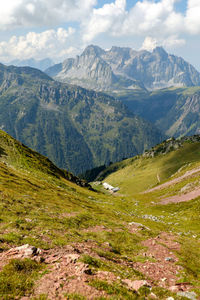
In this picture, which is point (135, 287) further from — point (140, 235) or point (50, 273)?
point (140, 235)

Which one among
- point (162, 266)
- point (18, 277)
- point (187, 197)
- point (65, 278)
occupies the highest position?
point (18, 277)

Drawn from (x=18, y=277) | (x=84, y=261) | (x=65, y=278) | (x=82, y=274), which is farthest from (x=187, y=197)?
(x=18, y=277)

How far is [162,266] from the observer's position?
18375 mm

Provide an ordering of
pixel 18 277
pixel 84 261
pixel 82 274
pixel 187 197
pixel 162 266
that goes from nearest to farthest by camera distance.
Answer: pixel 18 277 < pixel 82 274 < pixel 84 261 < pixel 162 266 < pixel 187 197

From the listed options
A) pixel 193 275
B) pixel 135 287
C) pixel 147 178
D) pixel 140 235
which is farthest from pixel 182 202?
pixel 147 178

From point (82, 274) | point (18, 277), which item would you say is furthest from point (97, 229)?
point (18, 277)

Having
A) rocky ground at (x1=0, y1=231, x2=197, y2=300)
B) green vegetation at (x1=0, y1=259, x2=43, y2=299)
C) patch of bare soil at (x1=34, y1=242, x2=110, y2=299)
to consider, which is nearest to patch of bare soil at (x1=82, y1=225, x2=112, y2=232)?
rocky ground at (x1=0, y1=231, x2=197, y2=300)

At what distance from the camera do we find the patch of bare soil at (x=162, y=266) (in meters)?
15.0

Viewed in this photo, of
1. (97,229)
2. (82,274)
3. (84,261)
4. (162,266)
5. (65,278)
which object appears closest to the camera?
(65,278)

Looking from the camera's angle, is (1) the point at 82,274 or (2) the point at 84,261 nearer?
(1) the point at 82,274

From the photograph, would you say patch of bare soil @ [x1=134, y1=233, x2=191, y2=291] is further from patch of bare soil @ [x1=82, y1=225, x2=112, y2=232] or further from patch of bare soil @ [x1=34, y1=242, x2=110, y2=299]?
patch of bare soil @ [x1=82, y1=225, x2=112, y2=232]

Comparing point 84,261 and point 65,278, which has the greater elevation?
point 65,278

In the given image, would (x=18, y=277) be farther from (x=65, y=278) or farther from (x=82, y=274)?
(x=82, y=274)

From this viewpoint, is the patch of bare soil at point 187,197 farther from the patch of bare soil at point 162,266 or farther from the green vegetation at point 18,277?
the green vegetation at point 18,277
